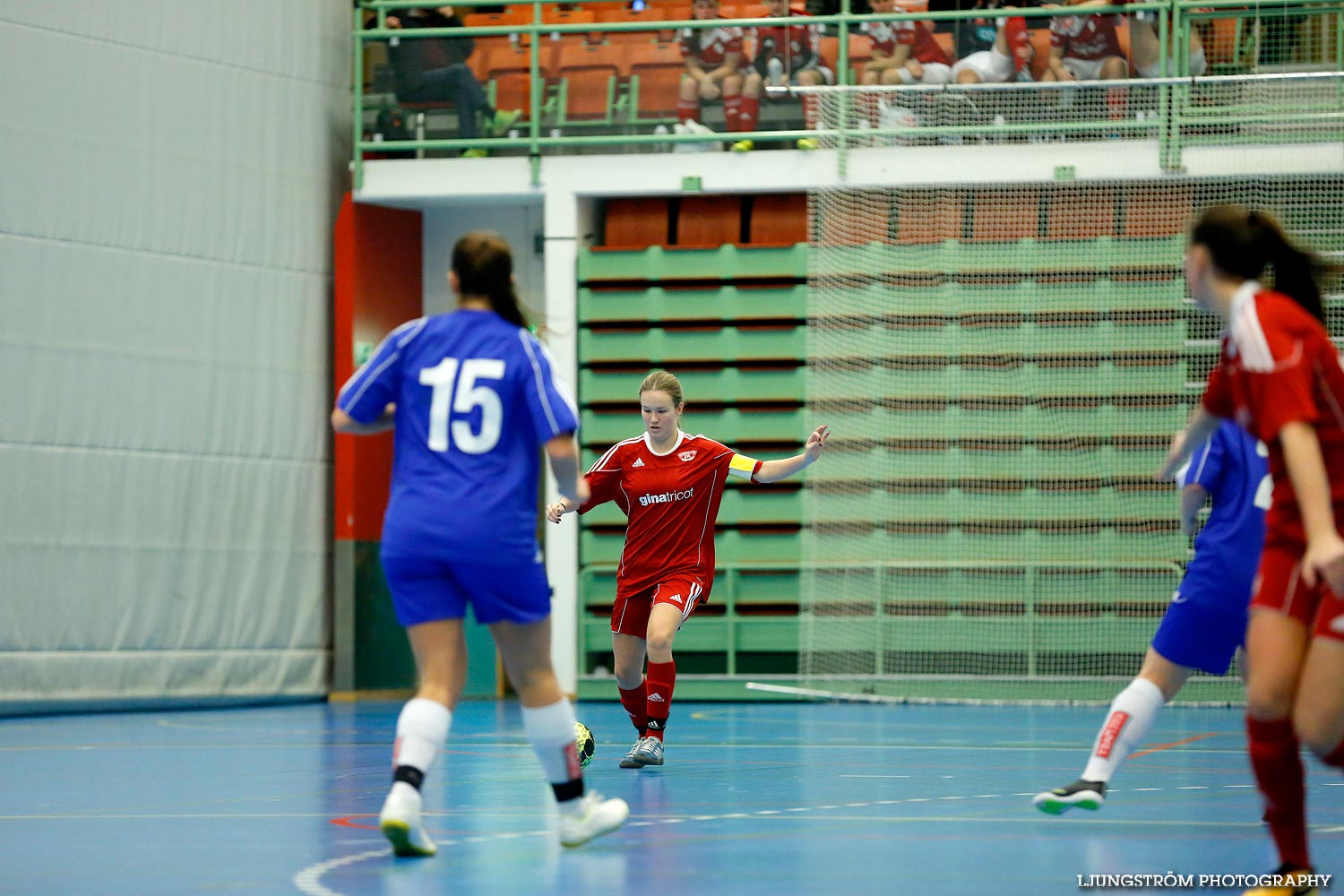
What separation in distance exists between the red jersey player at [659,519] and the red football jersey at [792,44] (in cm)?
686

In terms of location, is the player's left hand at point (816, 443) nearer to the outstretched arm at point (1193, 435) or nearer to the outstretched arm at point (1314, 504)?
the outstretched arm at point (1193, 435)

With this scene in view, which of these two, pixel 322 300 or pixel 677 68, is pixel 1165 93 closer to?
pixel 677 68

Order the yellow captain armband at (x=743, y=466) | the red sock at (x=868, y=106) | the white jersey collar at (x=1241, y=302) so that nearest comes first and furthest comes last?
1. the white jersey collar at (x=1241, y=302)
2. the yellow captain armband at (x=743, y=466)
3. the red sock at (x=868, y=106)

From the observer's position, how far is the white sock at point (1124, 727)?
18.5 feet

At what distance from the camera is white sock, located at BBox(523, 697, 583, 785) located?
5.11 meters

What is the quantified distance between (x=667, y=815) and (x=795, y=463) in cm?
278

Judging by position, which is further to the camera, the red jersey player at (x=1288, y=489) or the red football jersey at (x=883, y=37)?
the red football jersey at (x=883, y=37)

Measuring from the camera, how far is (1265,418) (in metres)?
3.90

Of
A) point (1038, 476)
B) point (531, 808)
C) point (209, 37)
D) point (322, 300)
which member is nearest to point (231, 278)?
point (322, 300)

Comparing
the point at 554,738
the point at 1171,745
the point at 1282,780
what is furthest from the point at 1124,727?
the point at 1171,745

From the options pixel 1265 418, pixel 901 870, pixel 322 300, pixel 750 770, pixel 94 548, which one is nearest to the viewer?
pixel 1265 418

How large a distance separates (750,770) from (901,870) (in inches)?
131

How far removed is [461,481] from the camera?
492 centimetres

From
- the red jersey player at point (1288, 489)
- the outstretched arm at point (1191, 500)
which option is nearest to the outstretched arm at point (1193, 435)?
the red jersey player at point (1288, 489)
